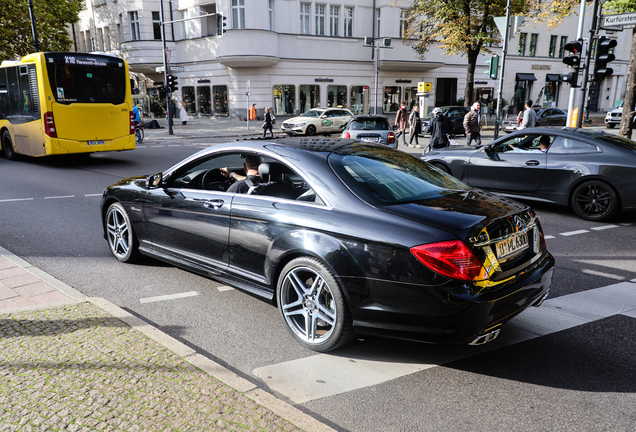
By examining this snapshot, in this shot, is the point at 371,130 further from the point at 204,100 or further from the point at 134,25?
the point at 134,25

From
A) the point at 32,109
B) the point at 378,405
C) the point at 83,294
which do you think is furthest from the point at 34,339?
the point at 32,109

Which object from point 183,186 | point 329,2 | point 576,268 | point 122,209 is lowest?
point 576,268

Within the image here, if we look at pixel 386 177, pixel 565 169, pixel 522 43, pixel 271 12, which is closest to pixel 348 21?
pixel 271 12

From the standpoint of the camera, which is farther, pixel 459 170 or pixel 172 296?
pixel 459 170

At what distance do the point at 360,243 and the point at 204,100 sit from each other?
3942 centimetres

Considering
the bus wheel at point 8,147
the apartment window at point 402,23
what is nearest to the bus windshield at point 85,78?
the bus wheel at point 8,147

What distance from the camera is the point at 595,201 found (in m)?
8.30

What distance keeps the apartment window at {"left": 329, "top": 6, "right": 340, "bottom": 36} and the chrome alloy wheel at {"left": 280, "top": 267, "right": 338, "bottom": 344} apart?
38.6 m

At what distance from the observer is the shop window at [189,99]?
41.8m

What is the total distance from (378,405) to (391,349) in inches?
31.6

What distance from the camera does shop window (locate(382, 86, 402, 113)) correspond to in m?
43.2

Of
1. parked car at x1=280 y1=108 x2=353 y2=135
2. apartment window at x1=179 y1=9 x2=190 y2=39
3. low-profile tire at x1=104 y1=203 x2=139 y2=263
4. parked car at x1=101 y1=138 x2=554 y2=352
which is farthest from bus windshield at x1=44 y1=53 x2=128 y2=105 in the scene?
apartment window at x1=179 y1=9 x2=190 y2=39

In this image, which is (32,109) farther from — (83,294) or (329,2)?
(329,2)

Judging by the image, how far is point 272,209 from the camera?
3.99 metres
